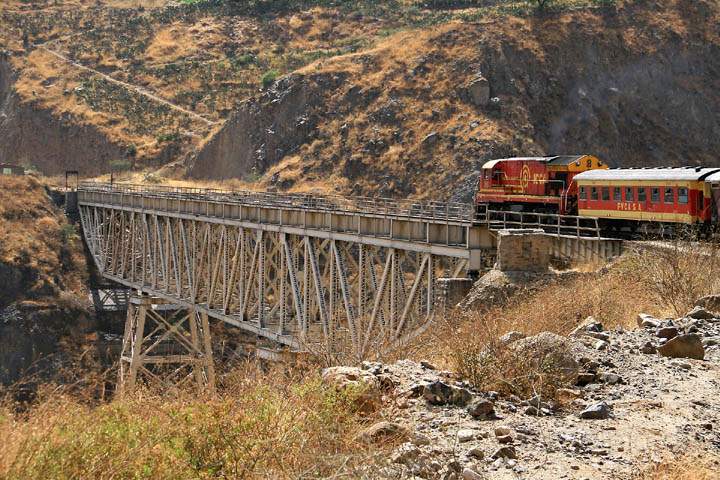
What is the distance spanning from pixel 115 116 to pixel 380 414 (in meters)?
86.2

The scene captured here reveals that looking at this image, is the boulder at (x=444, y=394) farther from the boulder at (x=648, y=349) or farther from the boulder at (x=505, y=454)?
the boulder at (x=648, y=349)

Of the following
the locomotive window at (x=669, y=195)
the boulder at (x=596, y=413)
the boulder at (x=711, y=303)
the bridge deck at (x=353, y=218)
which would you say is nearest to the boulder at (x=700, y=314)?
the boulder at (x=711, y=303)

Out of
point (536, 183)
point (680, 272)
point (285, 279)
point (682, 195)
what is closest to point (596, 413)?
point (680, 272)

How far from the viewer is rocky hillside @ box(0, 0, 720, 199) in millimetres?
64500

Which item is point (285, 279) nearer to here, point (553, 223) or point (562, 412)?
point (553, 223)

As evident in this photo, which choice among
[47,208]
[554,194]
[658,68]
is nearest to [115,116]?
[47,208]

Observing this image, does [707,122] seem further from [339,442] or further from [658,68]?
[339,442]

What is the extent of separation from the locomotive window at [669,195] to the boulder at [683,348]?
15481 mm

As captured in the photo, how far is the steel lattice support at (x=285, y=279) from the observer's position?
28.6 metres

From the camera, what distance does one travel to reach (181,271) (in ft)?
146

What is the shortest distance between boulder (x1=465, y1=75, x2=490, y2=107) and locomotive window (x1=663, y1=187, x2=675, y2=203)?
3783 cm

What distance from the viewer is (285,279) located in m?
35.3

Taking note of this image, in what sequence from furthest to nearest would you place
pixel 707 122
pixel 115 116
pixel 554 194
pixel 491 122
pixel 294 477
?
pixel 115 116 < pixel 707 122 < pixel 491 122 < pixel 554 194 < pixel 294 477

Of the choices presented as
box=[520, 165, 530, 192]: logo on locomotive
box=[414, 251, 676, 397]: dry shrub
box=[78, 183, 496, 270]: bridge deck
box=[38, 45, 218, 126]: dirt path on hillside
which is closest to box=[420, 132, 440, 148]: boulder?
box=[78, 183, 496, 270]: bridge deck
